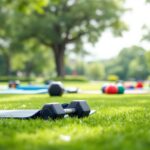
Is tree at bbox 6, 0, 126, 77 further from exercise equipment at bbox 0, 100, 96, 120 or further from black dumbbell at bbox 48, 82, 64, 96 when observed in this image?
exercise equipment at bbox 0, 100, 96, 120

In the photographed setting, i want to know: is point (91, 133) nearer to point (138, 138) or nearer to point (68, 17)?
point (138, 138)

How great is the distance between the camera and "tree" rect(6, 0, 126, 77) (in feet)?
Answer: 130

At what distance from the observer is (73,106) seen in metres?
5.25

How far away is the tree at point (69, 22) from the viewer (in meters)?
39.5

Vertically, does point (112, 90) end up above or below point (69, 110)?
below

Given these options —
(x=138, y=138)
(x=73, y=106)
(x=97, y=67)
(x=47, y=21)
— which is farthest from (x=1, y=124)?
(x=97, y=67)

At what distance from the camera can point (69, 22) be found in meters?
40.3

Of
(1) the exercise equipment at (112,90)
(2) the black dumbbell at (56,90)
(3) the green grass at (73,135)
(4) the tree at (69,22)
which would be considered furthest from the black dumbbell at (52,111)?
(4) the tree at (69,22)

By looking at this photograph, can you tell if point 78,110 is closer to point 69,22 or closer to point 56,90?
point 56,90

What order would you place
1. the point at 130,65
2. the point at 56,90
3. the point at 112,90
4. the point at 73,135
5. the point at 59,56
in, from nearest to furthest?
the point at 73,135 < the point at 56,90 < the point at 112,90 < the point at 59,56 < the point at 130,65

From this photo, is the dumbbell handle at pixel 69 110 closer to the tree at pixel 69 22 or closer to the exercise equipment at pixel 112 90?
the exercise equipment at pixel 112 90

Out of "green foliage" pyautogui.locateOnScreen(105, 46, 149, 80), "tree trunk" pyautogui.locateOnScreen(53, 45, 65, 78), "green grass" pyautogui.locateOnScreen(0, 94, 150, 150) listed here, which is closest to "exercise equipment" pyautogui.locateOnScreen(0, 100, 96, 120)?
"green grass" pyautogui.locateOnScreen(0, 94, 150, 150)

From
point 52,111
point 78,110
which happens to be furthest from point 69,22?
point 52,111

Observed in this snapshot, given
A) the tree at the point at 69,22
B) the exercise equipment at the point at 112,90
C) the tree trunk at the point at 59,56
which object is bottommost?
the exercise equipment at the point at 112,90
